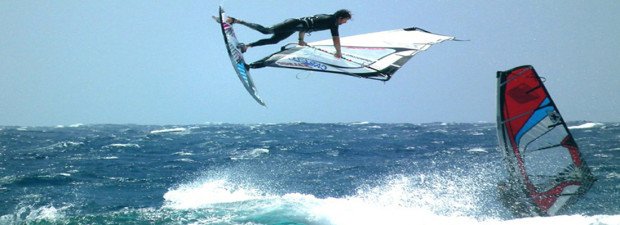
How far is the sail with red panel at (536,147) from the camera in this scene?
9.33 metres

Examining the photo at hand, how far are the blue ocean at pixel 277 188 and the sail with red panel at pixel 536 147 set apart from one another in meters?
0.69

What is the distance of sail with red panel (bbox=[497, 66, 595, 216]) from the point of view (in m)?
9.33

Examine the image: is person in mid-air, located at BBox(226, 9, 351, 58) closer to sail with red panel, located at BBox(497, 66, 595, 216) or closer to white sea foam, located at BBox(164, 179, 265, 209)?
sail with red panel, located at BBox(497, 66, 595, 216)

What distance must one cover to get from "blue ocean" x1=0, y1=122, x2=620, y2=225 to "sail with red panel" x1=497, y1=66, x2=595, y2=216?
687mm

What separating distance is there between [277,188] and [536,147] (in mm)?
9463

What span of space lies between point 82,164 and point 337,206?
1698cm

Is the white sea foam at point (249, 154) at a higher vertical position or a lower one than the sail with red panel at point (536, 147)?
lower

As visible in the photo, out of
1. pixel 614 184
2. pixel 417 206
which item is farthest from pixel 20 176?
pixel 614 184

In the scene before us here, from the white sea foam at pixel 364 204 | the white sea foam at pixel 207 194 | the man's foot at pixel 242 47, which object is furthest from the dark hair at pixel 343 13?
the white sea foam at pixel 207 194

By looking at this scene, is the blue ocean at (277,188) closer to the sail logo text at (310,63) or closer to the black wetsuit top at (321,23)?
the sail logo text at (310,63)

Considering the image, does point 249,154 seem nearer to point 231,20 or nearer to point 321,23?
point 321,23

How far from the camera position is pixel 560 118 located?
927 cm

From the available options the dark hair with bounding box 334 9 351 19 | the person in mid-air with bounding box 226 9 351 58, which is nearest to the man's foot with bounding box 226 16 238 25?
the person in mid-air with bounding box 226 9 351 58

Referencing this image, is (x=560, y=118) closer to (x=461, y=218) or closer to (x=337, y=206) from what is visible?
(x=461, y=218)
